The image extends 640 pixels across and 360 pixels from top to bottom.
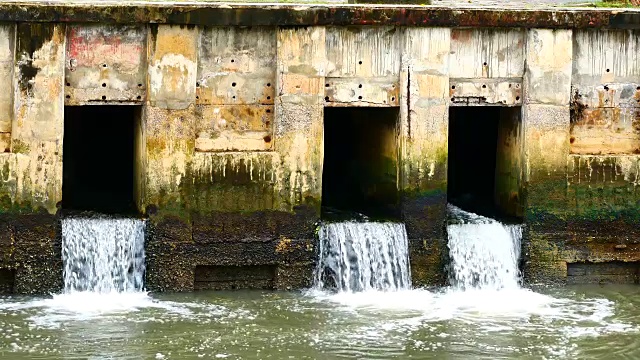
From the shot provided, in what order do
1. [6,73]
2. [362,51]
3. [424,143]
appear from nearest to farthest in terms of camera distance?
1. [6,73]
2. [362,51]
3. [424,143]

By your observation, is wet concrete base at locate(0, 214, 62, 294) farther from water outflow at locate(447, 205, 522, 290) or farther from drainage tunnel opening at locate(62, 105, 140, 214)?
water outflow at locate(447, 205, 522, 290)

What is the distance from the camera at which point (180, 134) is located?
1532 cm

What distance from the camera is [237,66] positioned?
15.6 metres

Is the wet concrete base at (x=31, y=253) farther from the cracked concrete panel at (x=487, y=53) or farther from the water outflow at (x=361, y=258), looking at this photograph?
the cracked concrete panel at (x=487, y=53)

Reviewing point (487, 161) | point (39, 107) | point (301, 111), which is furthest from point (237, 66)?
point (487, 161)

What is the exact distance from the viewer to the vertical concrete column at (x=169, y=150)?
15234 millimetres

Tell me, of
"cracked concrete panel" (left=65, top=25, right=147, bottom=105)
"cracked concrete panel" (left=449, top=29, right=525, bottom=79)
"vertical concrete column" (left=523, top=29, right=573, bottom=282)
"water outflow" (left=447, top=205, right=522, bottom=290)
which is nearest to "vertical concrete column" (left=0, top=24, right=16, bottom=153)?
"cracked concrete panel" (left=65, top=25, right=147, bottom=105)

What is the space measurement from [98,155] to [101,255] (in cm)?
376

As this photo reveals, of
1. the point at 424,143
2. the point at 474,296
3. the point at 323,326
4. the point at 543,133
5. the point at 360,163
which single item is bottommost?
the point at 323,326

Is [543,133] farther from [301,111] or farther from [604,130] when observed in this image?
[301,111]

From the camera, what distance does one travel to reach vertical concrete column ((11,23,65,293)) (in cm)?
1484

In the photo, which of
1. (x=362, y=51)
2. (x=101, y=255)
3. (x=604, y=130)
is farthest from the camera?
(x=604, y=130)

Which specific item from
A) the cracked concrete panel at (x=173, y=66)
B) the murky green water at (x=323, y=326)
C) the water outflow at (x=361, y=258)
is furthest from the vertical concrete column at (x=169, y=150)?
the water outflow at (x=361, y=258)

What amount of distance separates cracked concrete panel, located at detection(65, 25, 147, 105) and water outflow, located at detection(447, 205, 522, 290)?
13.6 ft
